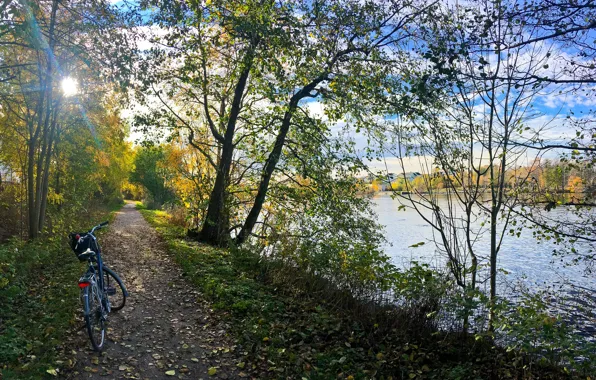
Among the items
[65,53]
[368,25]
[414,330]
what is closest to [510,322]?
[414,330]

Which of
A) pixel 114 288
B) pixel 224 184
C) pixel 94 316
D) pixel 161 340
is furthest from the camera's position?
pixel 224 184

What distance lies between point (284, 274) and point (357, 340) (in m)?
2.86

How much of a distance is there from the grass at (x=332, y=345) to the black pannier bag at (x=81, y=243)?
2.29 metres

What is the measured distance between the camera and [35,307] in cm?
641

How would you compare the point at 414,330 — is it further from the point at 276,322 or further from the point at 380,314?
the point at 276,322

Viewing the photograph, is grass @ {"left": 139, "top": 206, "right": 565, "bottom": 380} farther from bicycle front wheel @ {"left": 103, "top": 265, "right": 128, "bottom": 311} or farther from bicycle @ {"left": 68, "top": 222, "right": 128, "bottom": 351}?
bicycle @ {"left": 68, "top": 222, "right": 128, "bottom": 351}

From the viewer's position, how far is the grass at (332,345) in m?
4.71

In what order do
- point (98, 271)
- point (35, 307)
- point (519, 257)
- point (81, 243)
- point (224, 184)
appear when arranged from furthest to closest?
point (519, 257) → point (224, 184) → point (35, 307) → point (98, 271) → point (81, 243)

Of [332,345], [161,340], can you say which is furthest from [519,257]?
[161,340]

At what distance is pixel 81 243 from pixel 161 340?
1.72m

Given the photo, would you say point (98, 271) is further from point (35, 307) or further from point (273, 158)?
point (273, 158)

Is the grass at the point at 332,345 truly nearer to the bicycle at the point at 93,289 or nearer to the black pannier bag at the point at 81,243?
the bicycle at the point at 93,289

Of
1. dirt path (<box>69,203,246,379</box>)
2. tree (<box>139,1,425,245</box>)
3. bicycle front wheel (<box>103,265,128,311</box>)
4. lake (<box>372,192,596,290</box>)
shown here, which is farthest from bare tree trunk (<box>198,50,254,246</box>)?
bicycle front wheel (<box>103,265,128,311</box>)

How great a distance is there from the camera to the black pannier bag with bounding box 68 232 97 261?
209 inches
